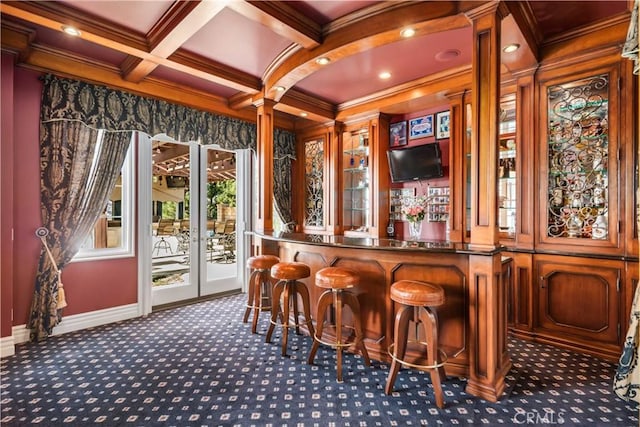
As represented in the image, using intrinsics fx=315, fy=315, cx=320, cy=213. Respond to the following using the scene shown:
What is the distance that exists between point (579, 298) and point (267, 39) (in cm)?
390

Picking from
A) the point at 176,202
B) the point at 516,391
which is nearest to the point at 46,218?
the point at 176,202

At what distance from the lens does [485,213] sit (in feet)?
7.75

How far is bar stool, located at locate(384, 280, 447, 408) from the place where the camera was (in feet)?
7.26

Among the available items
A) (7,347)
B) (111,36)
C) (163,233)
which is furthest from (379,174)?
(7,347)

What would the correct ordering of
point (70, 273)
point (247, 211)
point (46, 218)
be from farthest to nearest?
1. point (247, 211)
2. point (70, 273)
3. point (46, 218)

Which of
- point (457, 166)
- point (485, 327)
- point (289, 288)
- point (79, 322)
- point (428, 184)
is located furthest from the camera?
point (428, 184)

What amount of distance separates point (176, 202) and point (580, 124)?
16.1 ft

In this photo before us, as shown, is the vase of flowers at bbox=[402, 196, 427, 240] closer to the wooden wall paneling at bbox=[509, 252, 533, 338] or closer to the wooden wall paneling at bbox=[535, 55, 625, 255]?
the wooden wall paneling at bbox=[509, 252, 533, 338]

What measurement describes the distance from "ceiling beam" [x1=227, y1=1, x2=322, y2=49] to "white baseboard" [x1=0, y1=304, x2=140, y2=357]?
363cm

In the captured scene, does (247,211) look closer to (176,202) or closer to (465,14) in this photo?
(176,202)

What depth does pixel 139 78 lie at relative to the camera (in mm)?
3637

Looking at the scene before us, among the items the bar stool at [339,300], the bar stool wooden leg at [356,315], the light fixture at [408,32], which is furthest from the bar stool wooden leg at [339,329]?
the light fixture at [408,32]

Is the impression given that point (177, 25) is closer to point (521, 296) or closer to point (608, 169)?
point (608, 169)

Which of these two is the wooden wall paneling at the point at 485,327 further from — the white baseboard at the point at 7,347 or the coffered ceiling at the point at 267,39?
the white baseboard at the point at 7,347
